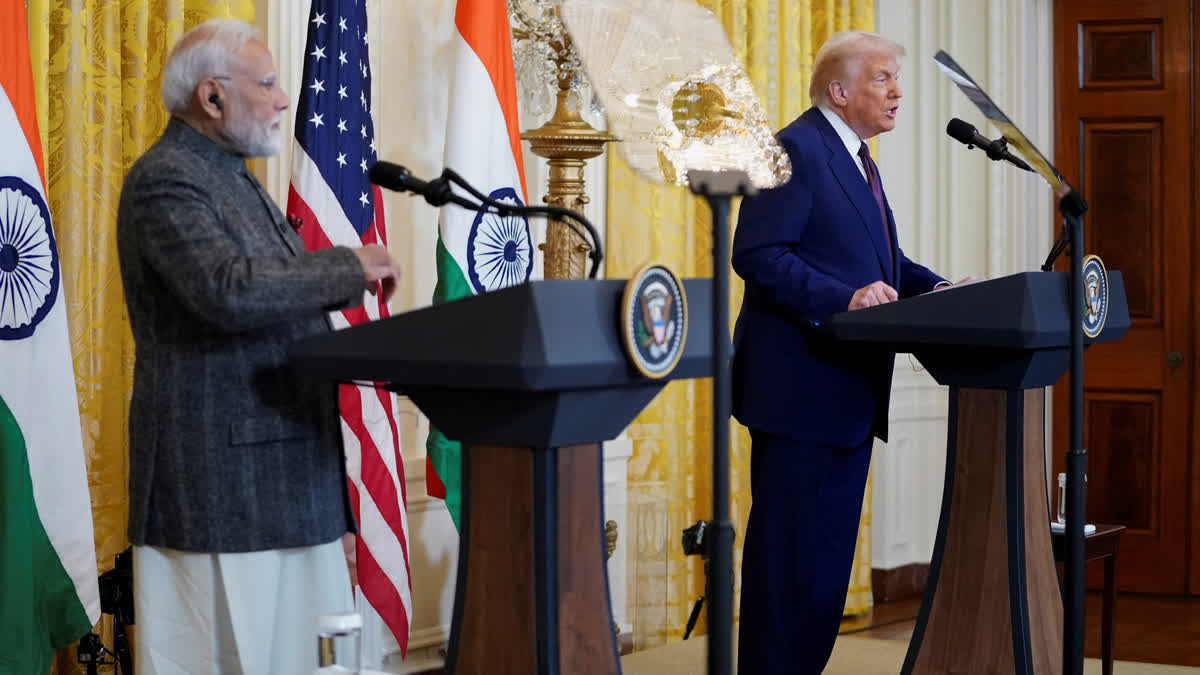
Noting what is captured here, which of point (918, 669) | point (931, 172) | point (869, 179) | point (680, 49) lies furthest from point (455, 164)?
point (931, 172)

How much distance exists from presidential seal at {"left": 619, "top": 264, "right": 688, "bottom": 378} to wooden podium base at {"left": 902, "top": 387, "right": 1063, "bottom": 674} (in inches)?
43.0

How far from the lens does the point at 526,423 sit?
6.80 feet

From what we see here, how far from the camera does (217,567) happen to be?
7.22ft

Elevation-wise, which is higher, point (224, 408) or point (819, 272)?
point (819, 272)

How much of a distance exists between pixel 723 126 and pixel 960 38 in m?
3.44

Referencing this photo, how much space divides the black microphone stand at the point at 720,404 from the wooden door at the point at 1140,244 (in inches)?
189

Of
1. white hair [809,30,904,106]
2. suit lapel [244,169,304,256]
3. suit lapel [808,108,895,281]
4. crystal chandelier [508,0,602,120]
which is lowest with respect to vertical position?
suit lapel [244,169,304,256]

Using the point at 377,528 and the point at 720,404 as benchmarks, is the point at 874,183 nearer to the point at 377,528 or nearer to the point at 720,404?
the point at 377,528

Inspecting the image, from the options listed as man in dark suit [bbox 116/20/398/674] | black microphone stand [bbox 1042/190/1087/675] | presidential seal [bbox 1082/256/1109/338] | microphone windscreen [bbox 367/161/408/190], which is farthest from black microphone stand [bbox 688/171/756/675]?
presidential seal [bbox 1082/256/1109/338]

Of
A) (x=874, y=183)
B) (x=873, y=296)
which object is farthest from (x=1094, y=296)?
(x=874, y=183)

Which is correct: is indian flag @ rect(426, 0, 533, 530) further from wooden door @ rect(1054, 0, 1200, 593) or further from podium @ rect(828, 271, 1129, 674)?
wooden door @ rect(1054, 0, 1200, 593)

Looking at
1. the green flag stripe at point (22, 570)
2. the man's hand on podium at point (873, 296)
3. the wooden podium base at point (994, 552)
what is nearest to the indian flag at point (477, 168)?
the man's hand on podium at point (873, 296)

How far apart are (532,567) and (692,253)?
10.0ft

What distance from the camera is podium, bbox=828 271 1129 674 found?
285 cm
